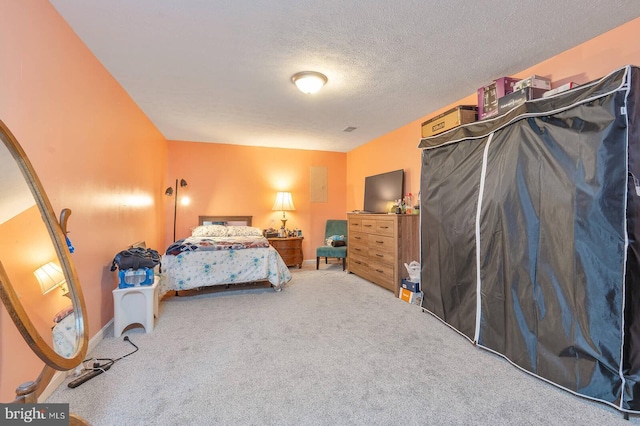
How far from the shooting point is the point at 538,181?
6.15 feet

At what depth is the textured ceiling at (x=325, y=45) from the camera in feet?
5.95

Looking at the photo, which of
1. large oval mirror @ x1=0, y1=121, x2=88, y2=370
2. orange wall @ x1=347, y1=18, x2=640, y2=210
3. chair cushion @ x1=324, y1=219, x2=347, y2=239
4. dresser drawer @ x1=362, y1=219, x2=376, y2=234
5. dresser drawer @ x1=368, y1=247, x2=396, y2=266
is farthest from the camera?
chair cushion @ x1=324, y1=219, x2=347, y2=239

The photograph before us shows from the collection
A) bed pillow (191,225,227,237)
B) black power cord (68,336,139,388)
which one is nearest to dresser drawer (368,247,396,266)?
bed pillow (191,225,227,237)

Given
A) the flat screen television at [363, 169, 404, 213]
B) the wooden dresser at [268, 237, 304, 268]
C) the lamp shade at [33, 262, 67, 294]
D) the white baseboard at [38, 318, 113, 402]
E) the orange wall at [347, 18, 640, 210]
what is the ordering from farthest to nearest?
1. the wooden dresser at [268, 237, 304, 268]
2. the flat screen television at [363, 169, 404, 213]
3. the orange wall at [347, 18, 640, 210]
4. the white baseboard at [38, 318, 113, 402]
5. the lamp shade at [33, 262, 67, 294]

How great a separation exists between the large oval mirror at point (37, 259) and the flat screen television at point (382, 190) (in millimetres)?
3797

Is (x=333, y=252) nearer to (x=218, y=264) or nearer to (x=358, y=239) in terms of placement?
(x=358, y=239)

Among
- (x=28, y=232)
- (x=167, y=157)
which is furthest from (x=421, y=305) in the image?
(x=167, y=157)

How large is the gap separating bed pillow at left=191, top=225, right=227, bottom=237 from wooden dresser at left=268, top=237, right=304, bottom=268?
0.85 meters

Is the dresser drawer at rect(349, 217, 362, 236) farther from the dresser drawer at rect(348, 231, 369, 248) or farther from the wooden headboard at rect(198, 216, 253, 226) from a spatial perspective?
the wooden headboard at rect(198, 216, 253, 226)

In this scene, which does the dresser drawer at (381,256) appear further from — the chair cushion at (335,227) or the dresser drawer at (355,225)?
the chair cushion at (335,227)

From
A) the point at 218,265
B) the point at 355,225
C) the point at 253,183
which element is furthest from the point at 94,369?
the point at 253,183

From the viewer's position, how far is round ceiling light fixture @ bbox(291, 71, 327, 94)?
8.59 feet

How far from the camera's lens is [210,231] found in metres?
4.69

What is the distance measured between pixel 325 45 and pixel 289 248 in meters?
3.69
